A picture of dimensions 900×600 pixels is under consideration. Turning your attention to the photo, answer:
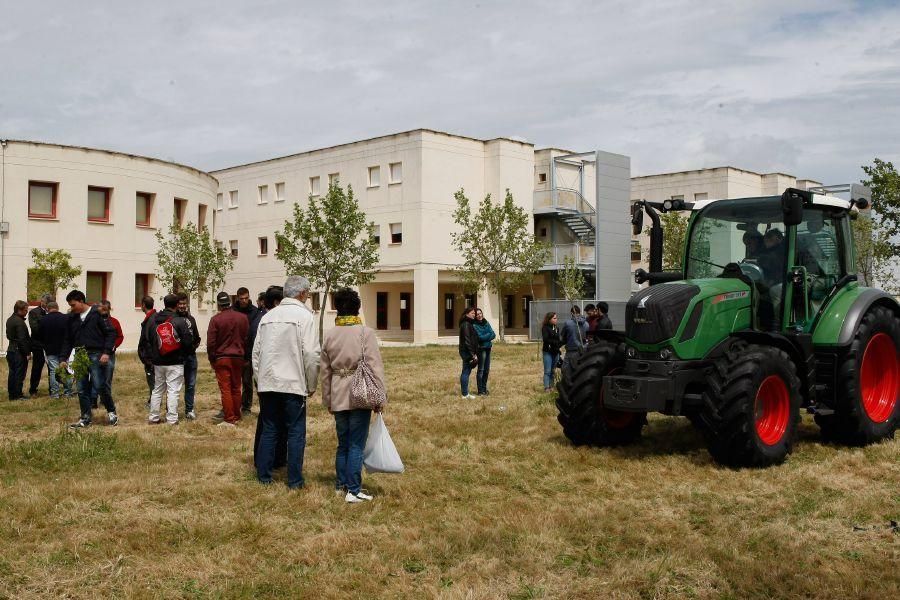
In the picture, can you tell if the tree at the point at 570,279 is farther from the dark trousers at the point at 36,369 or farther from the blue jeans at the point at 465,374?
the dark trousers at the point at 36,369

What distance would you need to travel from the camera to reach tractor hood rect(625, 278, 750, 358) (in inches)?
355

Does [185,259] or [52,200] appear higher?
[52,200]

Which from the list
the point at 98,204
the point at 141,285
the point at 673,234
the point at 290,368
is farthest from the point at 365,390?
the point at 673,234

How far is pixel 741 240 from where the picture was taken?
10.1 m

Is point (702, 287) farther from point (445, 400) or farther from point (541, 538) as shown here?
point (445, 400)

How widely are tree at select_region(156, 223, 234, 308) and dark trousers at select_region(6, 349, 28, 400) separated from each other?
17422 millimetres

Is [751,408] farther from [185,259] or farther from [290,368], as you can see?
[185,259]

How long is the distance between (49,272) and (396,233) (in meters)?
18.7

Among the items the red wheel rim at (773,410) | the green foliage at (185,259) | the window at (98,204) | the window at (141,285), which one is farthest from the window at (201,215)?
the red wheel rim at (773,410)

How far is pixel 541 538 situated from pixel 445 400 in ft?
28.7

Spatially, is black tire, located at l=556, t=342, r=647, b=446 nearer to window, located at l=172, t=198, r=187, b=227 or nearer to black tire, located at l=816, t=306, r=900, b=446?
black tire, located at l=816, t=306, r=900, b=446

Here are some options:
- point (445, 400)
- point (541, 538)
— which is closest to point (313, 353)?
point (541, 538)

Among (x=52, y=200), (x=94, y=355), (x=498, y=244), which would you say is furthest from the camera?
(x=498, y=244)

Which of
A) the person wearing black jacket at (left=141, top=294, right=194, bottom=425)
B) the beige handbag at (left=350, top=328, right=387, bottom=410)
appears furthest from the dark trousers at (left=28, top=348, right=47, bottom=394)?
the beige handbag at (left=350, top=328, right=387, bottom=410)
